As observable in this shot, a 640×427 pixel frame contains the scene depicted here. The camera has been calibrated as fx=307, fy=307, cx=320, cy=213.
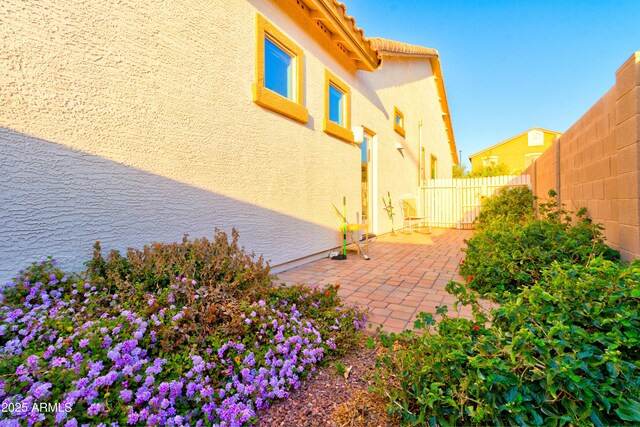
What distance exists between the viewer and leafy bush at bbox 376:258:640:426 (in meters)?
1.13

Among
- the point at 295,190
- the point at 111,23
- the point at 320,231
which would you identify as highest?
the point at 111,23

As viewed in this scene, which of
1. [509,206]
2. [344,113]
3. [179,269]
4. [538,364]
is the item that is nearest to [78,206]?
[179,269]

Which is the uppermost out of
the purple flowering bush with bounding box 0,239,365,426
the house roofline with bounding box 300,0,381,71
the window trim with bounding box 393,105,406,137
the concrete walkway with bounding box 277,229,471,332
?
the house roofline with bounding box 300,0,381,71

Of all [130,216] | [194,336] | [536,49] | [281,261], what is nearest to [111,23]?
[130,216]

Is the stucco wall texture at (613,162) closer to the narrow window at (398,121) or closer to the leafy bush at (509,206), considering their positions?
the leafy bush at (509,206)

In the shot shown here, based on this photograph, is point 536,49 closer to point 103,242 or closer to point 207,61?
point 207,61

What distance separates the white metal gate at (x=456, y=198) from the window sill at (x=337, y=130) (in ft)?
20.2

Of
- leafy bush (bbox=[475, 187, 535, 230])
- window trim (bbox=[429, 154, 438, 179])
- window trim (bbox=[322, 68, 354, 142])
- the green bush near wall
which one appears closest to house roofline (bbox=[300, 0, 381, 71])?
window trim (bbox=[322, 68, 354, 142])

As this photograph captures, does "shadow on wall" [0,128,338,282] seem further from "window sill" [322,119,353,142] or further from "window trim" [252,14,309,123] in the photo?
"window sill" [322,119,353,142]

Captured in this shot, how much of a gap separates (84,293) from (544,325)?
2.67m

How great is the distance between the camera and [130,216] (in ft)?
8.80

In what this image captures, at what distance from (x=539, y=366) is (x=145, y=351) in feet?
5.89

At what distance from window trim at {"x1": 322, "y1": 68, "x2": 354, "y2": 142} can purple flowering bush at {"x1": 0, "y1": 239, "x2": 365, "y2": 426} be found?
3.84 meters

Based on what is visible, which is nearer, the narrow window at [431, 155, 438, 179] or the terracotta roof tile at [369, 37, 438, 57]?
the terracotta roof tile at [369, 37, 438, 57]
